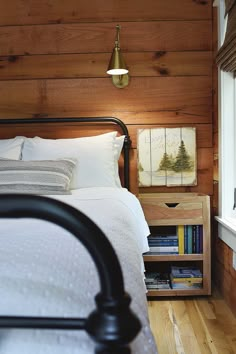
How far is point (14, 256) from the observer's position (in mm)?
708

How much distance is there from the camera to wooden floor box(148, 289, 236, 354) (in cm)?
165

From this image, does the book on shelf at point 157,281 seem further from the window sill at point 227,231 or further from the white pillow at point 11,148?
the white pillow at point 11,148

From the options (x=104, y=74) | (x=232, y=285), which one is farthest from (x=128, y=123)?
(x=232, y=285)

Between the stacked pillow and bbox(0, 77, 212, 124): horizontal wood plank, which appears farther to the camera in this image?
bbox(0, 77, 212, 124): horizontal wood plank

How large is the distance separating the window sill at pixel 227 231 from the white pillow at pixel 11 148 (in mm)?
1298

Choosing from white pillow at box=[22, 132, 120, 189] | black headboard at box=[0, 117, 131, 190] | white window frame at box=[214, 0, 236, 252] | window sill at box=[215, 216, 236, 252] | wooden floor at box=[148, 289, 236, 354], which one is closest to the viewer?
wooden floor at box=[148, 289, 236, 354]

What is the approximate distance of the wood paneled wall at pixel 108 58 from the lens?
2.52 m

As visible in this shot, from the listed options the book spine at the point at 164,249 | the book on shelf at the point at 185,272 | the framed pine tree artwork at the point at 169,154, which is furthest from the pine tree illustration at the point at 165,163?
the book on shelf at the point at 185,272

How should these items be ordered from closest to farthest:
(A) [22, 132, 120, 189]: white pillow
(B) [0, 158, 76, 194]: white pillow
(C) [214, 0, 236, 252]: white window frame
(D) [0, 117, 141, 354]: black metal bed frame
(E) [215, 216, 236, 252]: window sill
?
(D) [0, 117, 141, 354]: black metal bed frame
(B) [0, 158, 76, 194]: white pillow
(E) [215, 216, 236, 252]: window sill
(A) [22, 132, 120, 189]: white pillow
(C) [214, 0, 236, 252]: white window frame

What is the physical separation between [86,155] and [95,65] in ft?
2.38

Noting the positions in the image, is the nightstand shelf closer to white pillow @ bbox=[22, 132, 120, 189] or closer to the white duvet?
white pillow @ bbox=[22, 132, 120, 189]

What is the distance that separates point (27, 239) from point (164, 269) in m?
1.87

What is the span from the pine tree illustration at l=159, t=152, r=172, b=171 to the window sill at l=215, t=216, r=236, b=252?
1.52 ft

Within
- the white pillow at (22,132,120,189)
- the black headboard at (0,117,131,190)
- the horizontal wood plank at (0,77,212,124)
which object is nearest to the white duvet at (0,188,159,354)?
the white pillow at (22,132,120,189)
